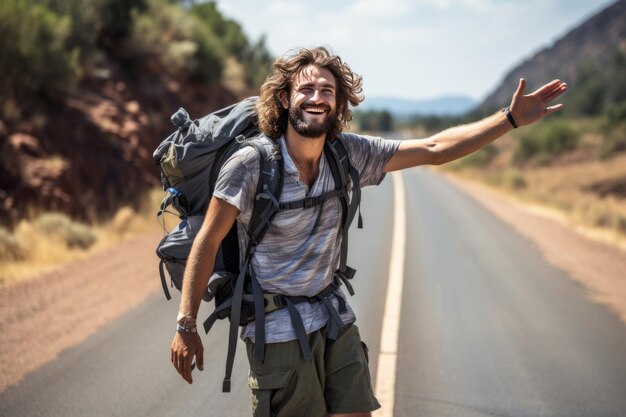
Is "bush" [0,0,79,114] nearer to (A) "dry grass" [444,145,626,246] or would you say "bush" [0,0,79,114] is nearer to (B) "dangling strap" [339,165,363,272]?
(B) "dangling strap" [339,165,363,272]

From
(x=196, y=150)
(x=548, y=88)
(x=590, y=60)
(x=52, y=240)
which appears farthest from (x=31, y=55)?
(x=590, y=60)

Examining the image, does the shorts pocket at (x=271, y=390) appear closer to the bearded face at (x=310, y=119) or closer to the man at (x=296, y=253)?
the man at (x=296, y=253)

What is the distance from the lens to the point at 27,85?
1322 centimetres

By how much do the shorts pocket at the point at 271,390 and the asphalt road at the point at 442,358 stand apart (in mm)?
1722

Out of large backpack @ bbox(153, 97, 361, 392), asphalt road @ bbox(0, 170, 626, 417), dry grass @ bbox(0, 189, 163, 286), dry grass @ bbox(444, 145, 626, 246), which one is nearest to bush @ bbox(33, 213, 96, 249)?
dry grass @ bbox(0, 189, 163, 286)

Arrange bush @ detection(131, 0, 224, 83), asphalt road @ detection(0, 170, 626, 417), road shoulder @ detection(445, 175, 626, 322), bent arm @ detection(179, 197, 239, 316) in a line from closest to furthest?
1. bent arm @ detection(179, 197, 239, 316)
2. asphalt road @ detection(0, 170, 626, 417)
3. road shoulder @ detection(445, 175, 626, 322)
4. bush @ detection(131, 0, 224, 83)

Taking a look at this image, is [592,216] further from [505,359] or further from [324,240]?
[324,240]

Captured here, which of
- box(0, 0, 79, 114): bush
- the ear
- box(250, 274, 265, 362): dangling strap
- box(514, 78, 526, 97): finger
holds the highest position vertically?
box(0, 0, 79, 114): bush

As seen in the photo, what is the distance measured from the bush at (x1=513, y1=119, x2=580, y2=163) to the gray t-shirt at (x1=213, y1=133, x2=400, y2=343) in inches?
1833

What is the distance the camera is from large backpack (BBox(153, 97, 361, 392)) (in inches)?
105

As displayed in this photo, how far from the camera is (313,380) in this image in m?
2.70

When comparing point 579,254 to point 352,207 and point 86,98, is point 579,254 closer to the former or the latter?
point 352,207

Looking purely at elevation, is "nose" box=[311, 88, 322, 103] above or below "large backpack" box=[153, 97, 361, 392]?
above

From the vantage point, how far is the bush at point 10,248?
8.66 meters
